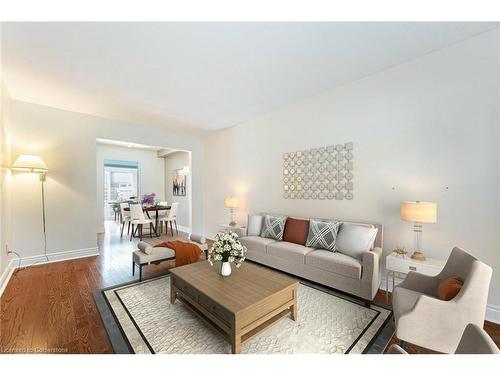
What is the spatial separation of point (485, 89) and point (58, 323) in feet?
16.1

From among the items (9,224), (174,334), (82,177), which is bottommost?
(174,334)

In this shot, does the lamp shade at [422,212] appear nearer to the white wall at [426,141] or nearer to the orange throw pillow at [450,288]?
the white wall at [426,141]

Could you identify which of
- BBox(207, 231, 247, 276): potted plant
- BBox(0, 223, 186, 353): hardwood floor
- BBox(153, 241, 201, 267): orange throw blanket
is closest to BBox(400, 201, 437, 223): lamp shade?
BBox(207, 231, 247, 276): potted plant

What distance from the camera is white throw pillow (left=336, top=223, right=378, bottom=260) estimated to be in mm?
2639

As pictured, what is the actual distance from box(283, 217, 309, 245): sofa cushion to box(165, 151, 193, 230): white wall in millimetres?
4240

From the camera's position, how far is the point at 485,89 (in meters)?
2.19

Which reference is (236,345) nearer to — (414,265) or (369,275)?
(369,275)

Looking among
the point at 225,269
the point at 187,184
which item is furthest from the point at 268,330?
the point at 187,184

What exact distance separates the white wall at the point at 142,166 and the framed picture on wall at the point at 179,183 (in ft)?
2.78

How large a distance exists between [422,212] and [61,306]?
13.3 ft

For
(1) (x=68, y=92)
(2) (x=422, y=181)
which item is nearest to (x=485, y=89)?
(2) (x=422, y=181)

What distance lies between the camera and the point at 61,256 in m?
3.91
